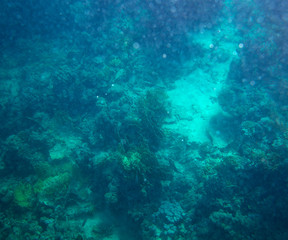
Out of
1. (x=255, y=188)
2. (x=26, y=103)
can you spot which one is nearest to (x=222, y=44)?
(x=255, y=188)

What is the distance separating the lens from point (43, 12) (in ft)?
52.6

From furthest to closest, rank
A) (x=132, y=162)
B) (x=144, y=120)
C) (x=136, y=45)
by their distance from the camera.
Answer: (x=136, y=45), (x=144, y=120), (x=132, y=162)

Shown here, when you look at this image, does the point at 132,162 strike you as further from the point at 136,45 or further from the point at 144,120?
the point at 136,45

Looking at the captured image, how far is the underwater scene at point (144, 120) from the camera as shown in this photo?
21.4 feet

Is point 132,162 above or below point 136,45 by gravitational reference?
below

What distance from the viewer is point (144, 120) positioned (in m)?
8.83

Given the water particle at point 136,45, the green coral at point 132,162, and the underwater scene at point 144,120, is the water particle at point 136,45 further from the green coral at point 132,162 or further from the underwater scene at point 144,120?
the green coral at point 132,162

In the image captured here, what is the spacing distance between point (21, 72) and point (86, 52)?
15.0 feet

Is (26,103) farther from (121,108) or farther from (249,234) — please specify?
(249,234)

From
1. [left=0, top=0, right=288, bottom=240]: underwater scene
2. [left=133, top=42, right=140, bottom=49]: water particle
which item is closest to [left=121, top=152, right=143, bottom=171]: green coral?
[left=0, top=0, right=288, bottom=240]: underwater scene

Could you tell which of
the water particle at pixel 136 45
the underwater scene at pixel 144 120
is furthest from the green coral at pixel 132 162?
the water particle at pixel 136 45

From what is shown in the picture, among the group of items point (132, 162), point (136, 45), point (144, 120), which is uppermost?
point (136, 45)

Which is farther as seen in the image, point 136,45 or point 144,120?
point 136,45

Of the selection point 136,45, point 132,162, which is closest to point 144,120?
point 132,162
